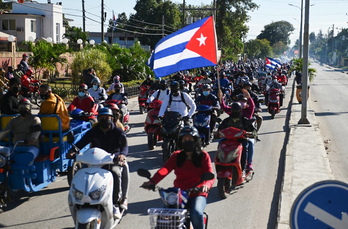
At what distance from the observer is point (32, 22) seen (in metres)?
51.4

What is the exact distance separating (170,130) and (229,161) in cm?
289

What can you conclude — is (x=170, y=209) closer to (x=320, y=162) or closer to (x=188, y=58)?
(x=188, y=58)

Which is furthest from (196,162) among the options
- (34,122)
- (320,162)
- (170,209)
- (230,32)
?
(230,32)

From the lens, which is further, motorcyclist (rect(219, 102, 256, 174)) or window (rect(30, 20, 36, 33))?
window (rect(30, 20, 36, 33))

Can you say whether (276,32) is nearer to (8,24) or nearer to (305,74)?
(8,24)

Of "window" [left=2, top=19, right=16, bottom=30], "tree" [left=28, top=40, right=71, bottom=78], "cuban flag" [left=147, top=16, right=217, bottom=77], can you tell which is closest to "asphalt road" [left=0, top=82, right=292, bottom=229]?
"cuban flag" [left=147, top=16, right=217, bottom=77]

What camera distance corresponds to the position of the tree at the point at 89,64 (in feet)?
87.8

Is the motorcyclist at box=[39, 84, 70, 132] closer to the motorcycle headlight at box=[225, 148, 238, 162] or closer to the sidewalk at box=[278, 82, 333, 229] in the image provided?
the motorcycle headlight at box=[225, 148, 238, 162]

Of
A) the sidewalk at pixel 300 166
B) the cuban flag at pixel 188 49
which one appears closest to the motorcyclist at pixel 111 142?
the sidewalk at pixel 300 166

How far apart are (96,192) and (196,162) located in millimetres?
1145

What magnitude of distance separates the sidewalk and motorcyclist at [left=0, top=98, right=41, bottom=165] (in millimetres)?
3863

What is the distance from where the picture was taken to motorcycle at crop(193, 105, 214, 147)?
11656 mm

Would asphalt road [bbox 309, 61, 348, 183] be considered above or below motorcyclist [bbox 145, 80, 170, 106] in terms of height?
below

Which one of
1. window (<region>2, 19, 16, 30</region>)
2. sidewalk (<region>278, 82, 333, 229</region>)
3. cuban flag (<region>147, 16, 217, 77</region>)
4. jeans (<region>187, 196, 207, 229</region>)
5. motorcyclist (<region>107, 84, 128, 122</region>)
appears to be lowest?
sidewalk (<region>278, 82, 333, 229</region>)
